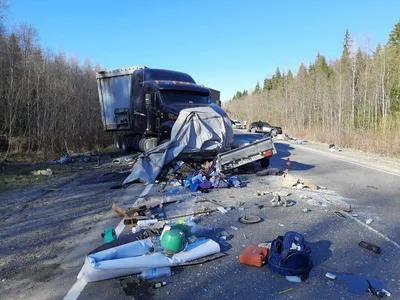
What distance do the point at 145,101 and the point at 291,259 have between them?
9.53 m

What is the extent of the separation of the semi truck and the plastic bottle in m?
7.11

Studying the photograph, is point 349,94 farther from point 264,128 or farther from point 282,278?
point 282,278

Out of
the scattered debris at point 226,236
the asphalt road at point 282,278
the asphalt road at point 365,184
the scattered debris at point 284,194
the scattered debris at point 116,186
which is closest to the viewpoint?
the asphalt road at point 282,278

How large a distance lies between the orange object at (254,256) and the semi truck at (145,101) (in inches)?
272

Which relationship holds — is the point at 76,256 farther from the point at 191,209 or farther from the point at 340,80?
the point at 340,80

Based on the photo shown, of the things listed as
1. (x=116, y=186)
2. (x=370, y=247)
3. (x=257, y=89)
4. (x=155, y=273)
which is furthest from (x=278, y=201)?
(x=257, y=89)

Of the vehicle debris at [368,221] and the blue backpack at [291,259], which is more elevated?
the blue backpack at [291,259]

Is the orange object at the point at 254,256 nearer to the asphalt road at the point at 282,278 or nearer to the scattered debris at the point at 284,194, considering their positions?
the asphalt road at the point at 282,278

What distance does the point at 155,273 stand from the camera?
330 cm

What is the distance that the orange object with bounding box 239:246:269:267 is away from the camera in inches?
138

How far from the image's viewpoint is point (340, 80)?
126 ft

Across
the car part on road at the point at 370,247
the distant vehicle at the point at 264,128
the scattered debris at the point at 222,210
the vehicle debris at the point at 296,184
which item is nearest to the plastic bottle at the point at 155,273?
the scattered debris at the point at 222,210

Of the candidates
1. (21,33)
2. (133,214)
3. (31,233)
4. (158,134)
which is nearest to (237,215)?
(133,214)

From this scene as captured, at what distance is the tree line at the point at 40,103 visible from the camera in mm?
15328
